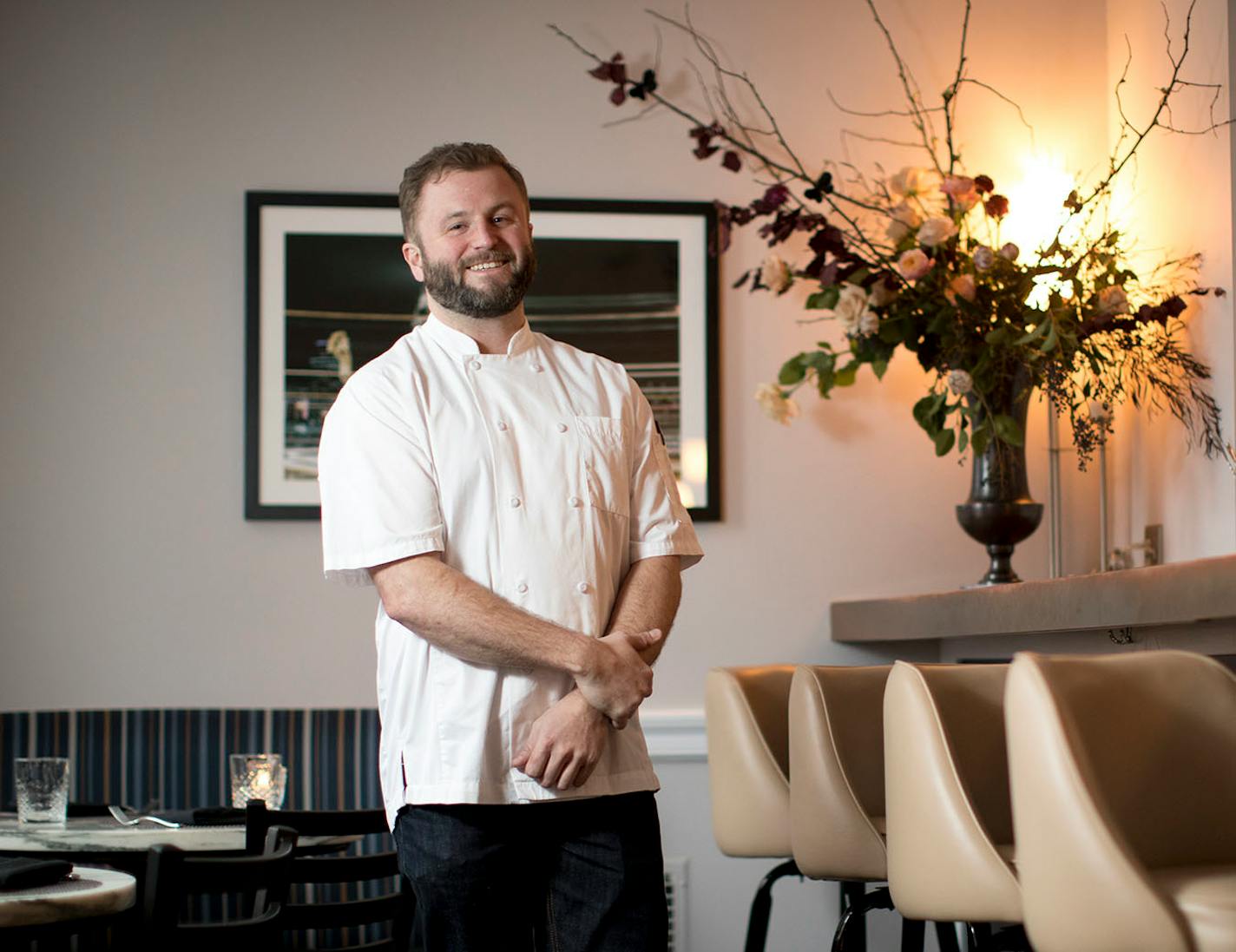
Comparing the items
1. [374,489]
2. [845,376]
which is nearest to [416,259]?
[374,489]

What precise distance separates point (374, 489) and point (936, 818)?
0.78 m

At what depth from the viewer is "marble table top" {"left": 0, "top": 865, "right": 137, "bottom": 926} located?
63.0 inches

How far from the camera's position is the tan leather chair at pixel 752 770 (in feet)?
8.52

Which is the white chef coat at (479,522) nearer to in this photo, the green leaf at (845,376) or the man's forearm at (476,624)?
the man's forearm at (476,624)

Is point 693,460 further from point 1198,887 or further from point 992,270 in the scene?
point 1198,887

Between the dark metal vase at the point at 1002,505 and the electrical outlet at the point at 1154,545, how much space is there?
11.5 inches

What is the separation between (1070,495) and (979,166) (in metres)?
0.94

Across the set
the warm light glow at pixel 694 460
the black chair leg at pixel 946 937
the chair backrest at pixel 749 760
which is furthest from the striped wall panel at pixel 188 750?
the black chair leg at pixel 946 937

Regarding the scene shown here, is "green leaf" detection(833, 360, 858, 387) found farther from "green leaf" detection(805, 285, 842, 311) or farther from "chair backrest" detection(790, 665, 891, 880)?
"chair backrest" detection(790, 665, 891, 880)

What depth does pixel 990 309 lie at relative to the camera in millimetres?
3299

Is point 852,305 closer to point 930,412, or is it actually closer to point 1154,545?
point 930,412

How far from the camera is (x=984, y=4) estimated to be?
158 inches

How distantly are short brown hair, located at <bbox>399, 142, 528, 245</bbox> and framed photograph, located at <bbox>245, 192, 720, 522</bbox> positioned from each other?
1959 millimetres

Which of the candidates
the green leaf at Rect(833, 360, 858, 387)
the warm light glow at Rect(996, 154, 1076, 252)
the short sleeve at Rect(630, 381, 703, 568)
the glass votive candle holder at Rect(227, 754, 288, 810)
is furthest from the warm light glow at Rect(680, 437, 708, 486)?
the short sleeve at Rect(630, 381, 703, 568)
